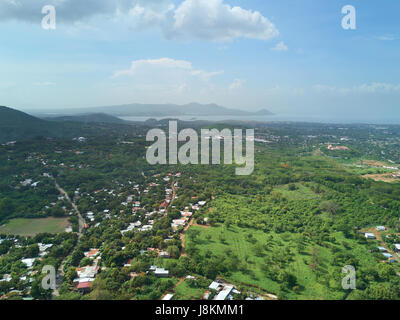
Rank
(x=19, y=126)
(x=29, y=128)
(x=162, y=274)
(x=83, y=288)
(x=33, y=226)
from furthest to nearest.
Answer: (x=29, y=128)
(x=19, y=126)
(x=33, y=226)
(x=162, y=274)
(x=83, y=288)

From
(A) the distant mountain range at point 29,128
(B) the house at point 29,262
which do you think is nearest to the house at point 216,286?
(B) the house at point 29,262

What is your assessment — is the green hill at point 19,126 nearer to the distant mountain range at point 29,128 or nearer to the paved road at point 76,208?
the distant mountain range at point 29,128

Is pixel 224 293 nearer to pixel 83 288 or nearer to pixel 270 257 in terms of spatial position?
pixel 270 257

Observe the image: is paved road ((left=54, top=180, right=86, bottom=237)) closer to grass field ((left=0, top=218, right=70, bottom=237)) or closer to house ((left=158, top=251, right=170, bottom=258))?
grass field ((left=0, top=218, right=70, bottom=237))

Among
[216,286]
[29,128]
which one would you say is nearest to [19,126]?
[29,128]
